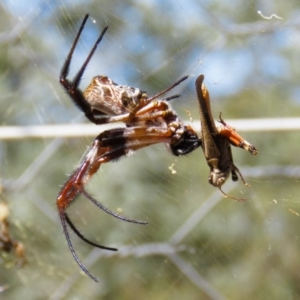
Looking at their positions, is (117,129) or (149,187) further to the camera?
(149,187)

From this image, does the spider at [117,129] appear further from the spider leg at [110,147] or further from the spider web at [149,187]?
the spider web at [149,187]

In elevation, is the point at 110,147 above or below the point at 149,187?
above

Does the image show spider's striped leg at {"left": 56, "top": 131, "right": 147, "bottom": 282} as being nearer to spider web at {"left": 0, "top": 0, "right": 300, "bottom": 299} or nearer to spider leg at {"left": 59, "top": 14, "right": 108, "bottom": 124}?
spider leg at {"left": 59, "top": 14, "right": 108, "bottom": 124}

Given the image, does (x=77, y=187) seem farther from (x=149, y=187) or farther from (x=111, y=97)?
(x=149, y=187)

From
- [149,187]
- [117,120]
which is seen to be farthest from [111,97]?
[149,187]

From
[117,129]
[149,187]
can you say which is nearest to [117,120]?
[117,129]

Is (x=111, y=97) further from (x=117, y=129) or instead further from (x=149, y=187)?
(x=149, y=187)

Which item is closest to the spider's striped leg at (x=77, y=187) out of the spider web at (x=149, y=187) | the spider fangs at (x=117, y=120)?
the spider fangs at (x=117, y=120)
